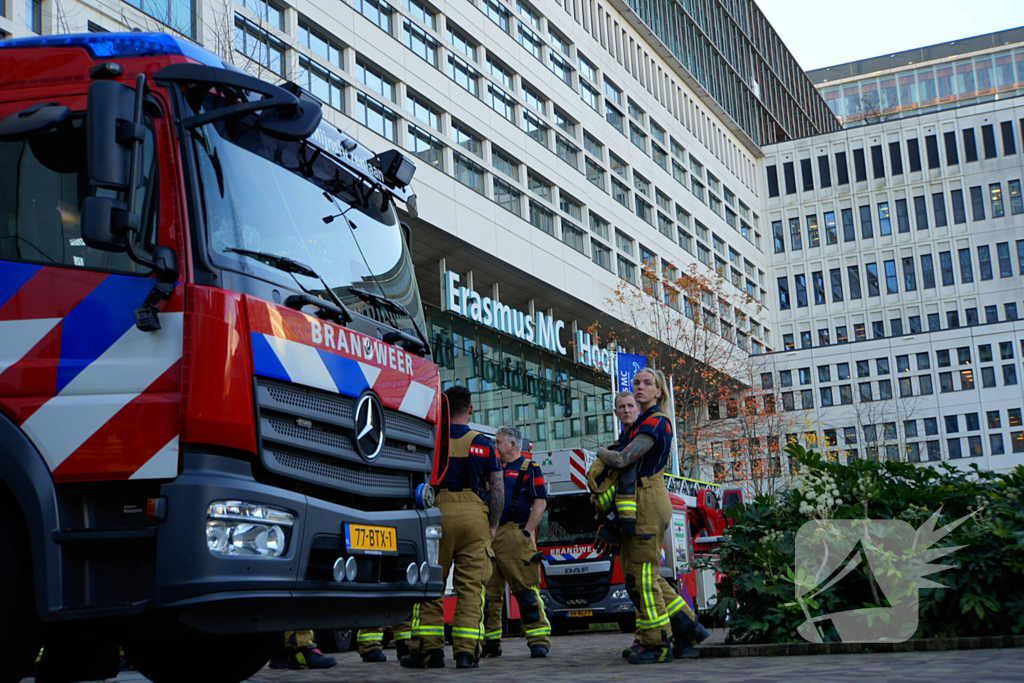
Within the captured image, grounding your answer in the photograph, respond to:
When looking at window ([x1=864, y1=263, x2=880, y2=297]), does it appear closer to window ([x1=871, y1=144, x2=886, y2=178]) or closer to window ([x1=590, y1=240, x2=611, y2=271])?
window ([x1=871, y1=144, x2=886, y2=178])

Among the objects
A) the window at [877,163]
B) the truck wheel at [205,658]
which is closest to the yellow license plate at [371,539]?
the truck wheel at [205,658]

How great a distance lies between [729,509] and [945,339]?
65.2 metres

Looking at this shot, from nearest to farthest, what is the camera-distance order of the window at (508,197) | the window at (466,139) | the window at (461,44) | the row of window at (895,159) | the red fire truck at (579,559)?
the red fire truck at (579,559) → the window at (466,139) → the window at (461,44) → the window at (508,197) → the row of window at (895,159)

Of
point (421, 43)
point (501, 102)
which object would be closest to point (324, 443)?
point (421, 43)

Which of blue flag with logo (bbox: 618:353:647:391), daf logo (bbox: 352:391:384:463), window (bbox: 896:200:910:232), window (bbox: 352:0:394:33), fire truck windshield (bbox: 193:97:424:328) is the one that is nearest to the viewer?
fire truck windshield (bbox: 193:97:424:328)

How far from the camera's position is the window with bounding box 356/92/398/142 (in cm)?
3227

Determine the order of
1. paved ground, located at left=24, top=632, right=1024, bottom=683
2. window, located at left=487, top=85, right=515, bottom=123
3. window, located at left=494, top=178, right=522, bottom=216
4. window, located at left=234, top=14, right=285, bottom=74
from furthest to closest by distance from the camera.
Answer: window, located at left=487, top=85, right=515, bottom=123 < window, located at left=494, top=178, right=522, bottom=216 < window, located at left=234, top=14, right=285, bottom=74 < paved ground, located at left=24, top=632, right=1024, bottom=683

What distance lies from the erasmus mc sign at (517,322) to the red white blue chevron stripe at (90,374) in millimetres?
30229

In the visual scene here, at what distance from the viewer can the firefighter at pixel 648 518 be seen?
8906mm

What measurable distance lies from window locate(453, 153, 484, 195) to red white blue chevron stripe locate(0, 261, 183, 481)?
3097 cm

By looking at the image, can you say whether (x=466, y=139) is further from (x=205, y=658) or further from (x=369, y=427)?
(x=369, y=427)

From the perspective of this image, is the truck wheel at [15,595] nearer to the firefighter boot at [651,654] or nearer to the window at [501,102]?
the firefighter boot at [651,654]

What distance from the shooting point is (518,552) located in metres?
11.1

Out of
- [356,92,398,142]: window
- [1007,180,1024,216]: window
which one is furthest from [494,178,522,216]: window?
[1007,180,1024,216]: window
